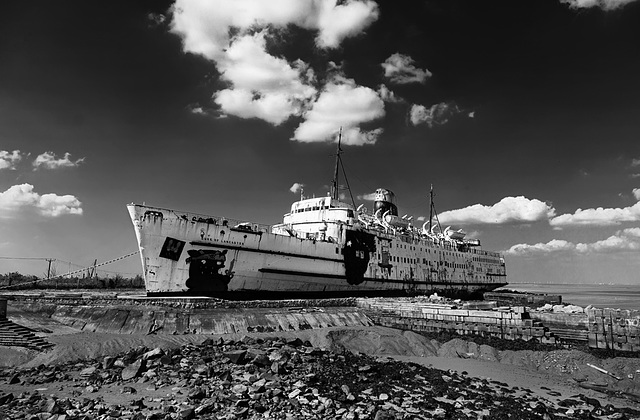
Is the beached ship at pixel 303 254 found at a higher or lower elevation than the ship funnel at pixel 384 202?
lower

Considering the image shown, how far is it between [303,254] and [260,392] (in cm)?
2052

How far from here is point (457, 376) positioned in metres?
11.2

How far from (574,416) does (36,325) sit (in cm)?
1958

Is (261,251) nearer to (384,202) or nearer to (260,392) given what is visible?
(260,392)

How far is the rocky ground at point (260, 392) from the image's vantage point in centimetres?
762

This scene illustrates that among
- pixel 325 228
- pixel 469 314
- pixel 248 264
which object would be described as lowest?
pixel 469 314

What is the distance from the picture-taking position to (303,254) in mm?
28781

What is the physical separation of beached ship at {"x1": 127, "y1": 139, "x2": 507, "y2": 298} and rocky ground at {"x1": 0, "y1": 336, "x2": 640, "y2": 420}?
11.5 meters

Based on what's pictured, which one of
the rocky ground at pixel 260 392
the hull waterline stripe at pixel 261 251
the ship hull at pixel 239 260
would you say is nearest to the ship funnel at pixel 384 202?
the ship hull at pixel 239 260

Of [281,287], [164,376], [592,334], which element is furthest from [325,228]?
[164,376]

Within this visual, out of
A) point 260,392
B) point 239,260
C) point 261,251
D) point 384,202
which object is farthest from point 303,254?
point 260,392

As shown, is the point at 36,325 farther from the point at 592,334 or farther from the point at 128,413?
the point at 592,334

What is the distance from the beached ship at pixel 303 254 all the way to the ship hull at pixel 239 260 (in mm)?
58

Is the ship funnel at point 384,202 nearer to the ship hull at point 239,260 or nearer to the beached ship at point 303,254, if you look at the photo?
the beached ship at point 303,254
